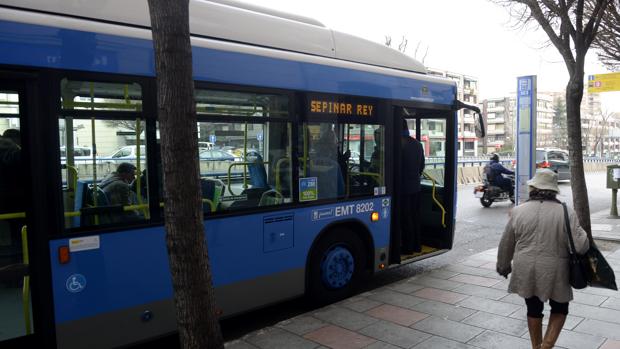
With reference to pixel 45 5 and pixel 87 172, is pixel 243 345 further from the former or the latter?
pixel 45 5

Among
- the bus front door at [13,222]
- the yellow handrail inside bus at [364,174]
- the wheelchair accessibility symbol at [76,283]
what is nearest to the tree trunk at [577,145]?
the yellow handrail inside bus at [364,174]

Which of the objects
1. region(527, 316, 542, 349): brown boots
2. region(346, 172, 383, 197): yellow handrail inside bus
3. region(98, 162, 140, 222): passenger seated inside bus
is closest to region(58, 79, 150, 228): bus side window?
region(98, 162, 140, 222): passenger seated inside bus

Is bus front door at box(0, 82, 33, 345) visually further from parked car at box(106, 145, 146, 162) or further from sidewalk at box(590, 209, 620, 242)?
sidewalk at box(590, 209, 620, 242)

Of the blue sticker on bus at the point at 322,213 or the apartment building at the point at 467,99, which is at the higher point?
the apartment building at the point at 467,99

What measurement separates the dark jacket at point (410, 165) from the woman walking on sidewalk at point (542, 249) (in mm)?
2893

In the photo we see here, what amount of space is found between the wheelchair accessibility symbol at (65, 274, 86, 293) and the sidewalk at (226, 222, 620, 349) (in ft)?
4.52

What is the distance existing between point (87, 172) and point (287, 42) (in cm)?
245

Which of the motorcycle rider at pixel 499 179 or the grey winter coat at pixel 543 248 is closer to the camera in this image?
the grey winter coat at pixel 543 248

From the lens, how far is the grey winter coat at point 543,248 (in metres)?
3.50

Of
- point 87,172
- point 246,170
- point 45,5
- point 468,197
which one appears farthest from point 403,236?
point 468,197

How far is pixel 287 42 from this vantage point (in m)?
5.11

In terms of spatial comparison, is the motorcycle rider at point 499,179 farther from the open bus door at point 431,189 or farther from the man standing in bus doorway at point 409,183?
the man standing in bus doorway at point 409,183

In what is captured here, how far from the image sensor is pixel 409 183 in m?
6.61

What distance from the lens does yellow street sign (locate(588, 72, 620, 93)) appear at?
1265 centimetres
